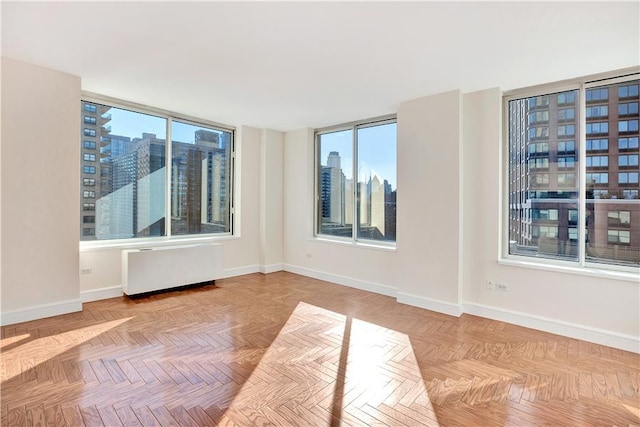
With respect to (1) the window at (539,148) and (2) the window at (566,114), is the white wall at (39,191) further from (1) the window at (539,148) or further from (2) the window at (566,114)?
(2) the window at (566,114)

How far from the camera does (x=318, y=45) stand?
9.16 feet

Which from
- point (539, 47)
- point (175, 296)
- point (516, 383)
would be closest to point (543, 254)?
point (516, 383)

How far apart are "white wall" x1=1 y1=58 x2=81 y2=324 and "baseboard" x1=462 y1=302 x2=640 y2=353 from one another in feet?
15.3

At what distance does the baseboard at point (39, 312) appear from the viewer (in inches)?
128

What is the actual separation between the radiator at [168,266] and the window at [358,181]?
1974 millimetres

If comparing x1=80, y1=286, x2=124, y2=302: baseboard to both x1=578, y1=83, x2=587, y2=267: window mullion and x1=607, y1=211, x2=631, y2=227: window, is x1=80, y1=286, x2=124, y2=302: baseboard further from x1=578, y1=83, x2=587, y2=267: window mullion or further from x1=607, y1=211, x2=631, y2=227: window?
x1=607, y1=211, x2=631, y2=227: window

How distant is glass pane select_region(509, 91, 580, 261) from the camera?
3.47 metres

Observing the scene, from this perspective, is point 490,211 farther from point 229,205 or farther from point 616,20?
point 229,205

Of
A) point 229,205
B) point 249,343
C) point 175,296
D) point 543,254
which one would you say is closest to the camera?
point 249,343

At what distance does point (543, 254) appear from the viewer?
3631mm

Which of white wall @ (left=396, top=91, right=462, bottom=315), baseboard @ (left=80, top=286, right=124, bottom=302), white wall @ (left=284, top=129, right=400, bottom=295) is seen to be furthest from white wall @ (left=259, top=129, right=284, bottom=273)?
white wall @ (left=396, top=91, right=462, bottom=315)

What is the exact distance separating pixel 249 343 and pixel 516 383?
2.19 m

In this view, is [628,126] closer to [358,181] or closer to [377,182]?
[377,182]

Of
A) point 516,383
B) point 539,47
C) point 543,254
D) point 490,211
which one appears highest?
point 539,47
